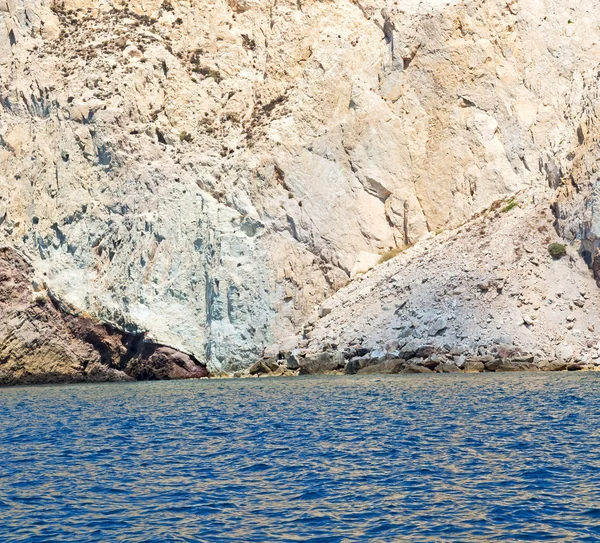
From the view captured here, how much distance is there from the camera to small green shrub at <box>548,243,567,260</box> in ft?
152

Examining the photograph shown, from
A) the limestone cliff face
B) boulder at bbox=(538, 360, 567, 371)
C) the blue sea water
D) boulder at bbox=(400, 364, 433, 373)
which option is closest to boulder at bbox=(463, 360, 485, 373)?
boulder at bbox=(400, 364, 433, 373)

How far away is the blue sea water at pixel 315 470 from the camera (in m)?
13.9

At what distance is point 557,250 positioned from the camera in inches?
1831

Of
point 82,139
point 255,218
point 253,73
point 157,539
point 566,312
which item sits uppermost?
point 253,73

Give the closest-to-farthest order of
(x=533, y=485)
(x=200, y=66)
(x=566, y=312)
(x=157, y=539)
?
(x=157, y=539) → (x=533, y=485) → (x=566, y=312) → (x=200, y=66)

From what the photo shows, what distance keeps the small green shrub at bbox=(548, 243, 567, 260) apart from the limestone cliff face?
5237mm

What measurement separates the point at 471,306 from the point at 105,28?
31.9 meters

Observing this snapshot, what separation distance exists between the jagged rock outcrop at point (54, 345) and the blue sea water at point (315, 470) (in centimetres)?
2081

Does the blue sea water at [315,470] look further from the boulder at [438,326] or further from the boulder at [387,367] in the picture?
the boulder at [438,326]

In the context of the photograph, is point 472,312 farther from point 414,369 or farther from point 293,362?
point 293,362

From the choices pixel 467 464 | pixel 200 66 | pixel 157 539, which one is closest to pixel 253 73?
pixel 200 66

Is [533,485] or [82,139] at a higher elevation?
[82,139]

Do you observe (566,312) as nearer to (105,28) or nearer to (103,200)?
(103,200)

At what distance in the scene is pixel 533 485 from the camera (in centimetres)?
1598
